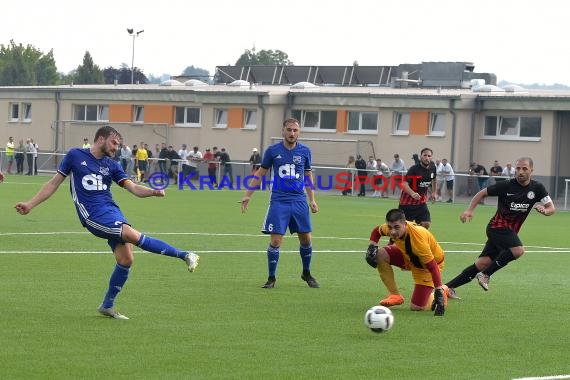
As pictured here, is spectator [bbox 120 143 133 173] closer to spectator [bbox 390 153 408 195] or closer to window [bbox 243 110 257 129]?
window [bbox 243 110 257 129]

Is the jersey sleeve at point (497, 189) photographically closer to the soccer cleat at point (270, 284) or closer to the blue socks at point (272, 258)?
the blue socks at point (272, 258)

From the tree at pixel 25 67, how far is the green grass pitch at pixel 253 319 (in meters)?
111

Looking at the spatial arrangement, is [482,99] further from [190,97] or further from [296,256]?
[296,256]

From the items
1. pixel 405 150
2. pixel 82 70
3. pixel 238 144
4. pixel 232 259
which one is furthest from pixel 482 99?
pixel 82 70

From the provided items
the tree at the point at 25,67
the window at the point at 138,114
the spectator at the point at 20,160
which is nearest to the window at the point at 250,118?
the window at the point at 138,114

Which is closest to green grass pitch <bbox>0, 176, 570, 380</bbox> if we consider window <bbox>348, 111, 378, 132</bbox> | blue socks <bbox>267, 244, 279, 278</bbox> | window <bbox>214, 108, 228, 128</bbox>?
blue socks <bbox>267, 244, 279, 278</bbox>

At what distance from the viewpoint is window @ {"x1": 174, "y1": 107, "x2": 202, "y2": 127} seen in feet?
206

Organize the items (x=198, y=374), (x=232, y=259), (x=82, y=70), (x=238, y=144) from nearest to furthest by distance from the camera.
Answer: (x=198, y=374), (x=232, y=259), (x=238, y=144), (x=82, y=70)

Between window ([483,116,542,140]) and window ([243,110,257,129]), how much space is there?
1269cm

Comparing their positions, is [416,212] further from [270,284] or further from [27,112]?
[27,112]

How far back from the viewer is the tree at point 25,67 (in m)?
130

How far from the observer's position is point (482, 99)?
52.2 metres

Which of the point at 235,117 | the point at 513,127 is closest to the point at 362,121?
the point at 235,117

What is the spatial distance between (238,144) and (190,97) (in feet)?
14.6
